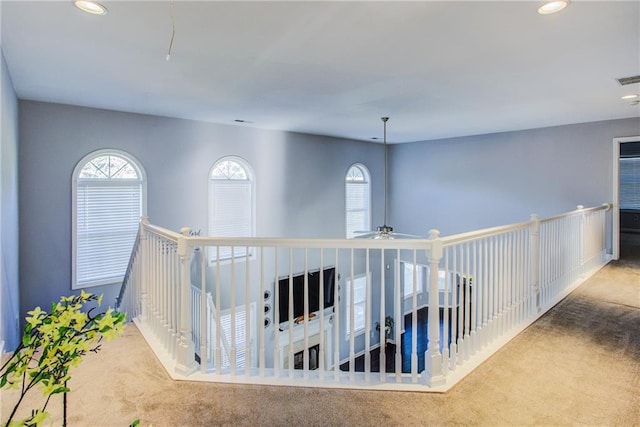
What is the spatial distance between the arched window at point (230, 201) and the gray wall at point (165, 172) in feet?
0.48

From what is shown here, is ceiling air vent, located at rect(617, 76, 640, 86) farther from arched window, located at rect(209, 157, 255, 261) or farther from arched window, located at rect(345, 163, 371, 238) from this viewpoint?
arched window, located at rect(209, 157, 255, 261)

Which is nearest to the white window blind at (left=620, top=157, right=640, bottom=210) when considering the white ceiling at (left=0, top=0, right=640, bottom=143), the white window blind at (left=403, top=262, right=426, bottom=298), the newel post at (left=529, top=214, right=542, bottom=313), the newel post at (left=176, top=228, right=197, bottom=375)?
the white ceiling at (left=0, top=0, right=640, bottom=143)

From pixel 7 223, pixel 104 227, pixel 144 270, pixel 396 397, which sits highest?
pixel 7 223

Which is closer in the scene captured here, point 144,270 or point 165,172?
point 144,270

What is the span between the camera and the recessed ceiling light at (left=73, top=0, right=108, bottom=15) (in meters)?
2.12

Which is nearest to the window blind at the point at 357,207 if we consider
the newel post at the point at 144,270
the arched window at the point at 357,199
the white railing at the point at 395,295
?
the arched window at the point at 357,199

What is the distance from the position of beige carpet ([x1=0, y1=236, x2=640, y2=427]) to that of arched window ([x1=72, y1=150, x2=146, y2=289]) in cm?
233

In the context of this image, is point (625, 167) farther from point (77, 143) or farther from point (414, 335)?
point (77, 143)

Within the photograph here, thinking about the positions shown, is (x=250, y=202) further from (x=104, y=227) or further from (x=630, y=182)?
(x=630, y=182)

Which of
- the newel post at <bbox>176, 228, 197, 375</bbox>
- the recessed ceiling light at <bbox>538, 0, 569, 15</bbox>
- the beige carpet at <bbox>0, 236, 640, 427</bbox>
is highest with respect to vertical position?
the recessed ceiling light at <bbox>538, 0, 569, 15</bbox>

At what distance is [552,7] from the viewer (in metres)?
2.20

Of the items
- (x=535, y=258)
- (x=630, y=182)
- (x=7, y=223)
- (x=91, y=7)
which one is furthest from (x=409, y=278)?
(x=91, y=7)

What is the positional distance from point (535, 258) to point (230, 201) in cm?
450

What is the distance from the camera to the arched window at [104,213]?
464 cm
